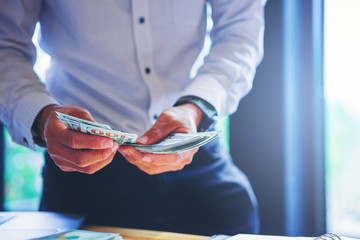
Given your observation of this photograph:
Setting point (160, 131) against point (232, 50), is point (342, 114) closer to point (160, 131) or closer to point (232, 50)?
point (232, 50)

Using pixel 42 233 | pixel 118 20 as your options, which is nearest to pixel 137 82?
pixel 118 20

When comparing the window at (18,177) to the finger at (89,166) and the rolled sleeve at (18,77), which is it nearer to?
the rolled sleeve at (18,77)

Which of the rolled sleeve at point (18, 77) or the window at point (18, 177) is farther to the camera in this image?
the window at point (18, 177)

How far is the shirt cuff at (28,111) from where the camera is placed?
759mm

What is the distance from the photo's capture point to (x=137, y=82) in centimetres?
96

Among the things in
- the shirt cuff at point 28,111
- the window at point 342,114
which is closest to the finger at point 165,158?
the shirt cuff at point 28,111

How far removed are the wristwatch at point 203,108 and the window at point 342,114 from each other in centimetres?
130

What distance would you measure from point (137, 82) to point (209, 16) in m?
0.41

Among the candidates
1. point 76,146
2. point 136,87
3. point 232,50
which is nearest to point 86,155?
point 76,146

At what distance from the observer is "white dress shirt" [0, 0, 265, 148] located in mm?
885

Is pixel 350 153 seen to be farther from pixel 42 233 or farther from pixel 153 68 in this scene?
pixel 42 233

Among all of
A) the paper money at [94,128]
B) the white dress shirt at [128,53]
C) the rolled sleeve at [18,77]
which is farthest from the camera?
the white dress shirt at [128,53]

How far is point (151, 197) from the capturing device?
0.91 metres

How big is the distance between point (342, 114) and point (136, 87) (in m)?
1.45
